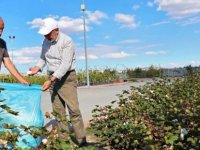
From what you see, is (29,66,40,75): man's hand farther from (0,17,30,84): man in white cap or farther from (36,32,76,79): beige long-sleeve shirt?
(0,17,30,84): man in white cap

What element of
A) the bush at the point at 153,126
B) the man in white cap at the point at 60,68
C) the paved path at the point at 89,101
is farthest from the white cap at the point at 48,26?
the paved path at the point at 89,101

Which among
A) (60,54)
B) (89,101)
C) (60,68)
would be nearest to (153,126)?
(60,68)

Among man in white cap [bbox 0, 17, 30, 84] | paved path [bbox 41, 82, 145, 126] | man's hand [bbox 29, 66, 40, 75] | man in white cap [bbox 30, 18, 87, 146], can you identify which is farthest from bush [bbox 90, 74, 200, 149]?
paved path [bbox 41, 82, 145, 126]

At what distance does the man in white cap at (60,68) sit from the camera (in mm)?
6555

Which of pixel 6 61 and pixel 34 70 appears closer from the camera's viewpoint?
pixel 6 61

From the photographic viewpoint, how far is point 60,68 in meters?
6.54

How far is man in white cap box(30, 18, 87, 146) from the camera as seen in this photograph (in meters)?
6.55

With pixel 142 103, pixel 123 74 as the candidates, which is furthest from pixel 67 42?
pixel 123 74

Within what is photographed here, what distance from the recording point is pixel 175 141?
13.5ft

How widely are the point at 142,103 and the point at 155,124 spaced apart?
126 inches

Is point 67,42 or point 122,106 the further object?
point 122,106

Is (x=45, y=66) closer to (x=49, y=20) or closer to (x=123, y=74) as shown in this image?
(x=49, y=20)

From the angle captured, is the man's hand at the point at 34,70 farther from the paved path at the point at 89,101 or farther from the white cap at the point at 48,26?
the paved path at the point at 89,101

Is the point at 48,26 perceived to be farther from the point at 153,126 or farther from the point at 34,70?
the point at 153,126
